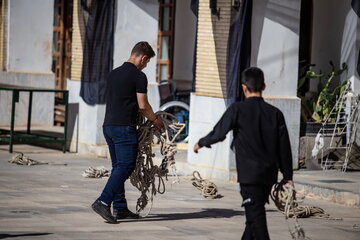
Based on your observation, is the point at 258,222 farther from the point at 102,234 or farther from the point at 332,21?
the point at 332,21

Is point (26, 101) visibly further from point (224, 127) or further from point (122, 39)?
point (224, 127)

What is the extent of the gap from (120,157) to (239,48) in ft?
15.9

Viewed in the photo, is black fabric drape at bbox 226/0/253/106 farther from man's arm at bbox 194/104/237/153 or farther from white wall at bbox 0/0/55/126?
white wall at bbox 0/0/55/126

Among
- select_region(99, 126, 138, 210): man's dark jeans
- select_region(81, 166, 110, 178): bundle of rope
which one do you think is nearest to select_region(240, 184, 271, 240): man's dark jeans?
select_region(99, 126, 138, 210): man's dark jeans

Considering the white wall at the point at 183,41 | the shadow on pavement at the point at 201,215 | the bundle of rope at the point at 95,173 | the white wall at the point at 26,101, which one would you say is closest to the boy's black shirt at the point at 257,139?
the shadow on pavement at the point at 201,215

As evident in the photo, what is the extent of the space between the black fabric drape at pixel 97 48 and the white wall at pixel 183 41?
10.6 ft

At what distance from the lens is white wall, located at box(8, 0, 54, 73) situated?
2261 cm

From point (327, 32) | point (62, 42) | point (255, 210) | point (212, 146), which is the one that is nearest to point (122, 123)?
point (255, 210)

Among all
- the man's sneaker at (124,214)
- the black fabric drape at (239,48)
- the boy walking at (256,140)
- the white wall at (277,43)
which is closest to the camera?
the boy walking at (256,140)

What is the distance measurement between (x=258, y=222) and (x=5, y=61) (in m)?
15.9

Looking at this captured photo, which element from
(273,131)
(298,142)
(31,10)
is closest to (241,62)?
(298,142)

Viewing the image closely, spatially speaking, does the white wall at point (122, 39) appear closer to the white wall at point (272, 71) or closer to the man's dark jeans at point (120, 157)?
the white wall at point (272, 71)

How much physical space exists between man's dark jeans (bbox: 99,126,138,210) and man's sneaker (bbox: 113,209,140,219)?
0.24 meters

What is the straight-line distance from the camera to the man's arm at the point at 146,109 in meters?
Result: 10.7
